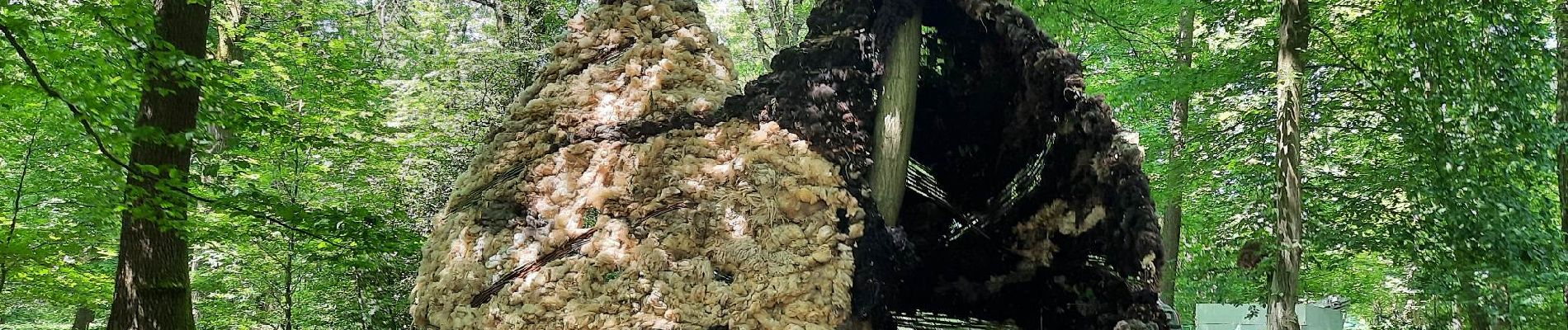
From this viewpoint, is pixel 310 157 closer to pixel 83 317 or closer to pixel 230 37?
pixel 230 37

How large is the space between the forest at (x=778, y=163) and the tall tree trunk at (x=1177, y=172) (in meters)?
0.07

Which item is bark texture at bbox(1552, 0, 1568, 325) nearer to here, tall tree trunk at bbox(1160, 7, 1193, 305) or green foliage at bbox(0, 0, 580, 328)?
tall tree trunk at bbox(1160, 7, 1193, 305)

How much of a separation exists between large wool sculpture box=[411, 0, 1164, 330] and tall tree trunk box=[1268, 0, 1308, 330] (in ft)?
16.7

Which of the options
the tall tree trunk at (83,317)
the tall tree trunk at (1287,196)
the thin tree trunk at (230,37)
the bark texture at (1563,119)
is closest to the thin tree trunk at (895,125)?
the tall tree trunk at (1287,196)

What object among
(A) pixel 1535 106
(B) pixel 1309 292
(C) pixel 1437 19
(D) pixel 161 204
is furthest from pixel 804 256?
(B) pixel 1309 292

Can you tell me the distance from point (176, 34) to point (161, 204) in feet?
6.12

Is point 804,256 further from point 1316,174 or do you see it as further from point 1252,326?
point 1252,326

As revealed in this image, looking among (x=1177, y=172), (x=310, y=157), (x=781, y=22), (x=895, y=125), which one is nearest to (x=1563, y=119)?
(x=1177, y=172)

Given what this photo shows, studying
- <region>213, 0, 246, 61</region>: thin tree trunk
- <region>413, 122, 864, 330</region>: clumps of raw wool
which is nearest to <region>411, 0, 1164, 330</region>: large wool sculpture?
<region>413, 122, 864, 330</region>: clumps of raw wool

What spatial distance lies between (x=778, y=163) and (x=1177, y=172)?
9.15m

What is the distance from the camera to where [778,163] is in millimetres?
2461

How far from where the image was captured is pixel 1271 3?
8.76 meters

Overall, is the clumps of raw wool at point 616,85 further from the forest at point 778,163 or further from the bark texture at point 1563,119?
the bark texture at point 1563,119

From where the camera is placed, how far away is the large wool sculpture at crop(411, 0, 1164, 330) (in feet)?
7.77
